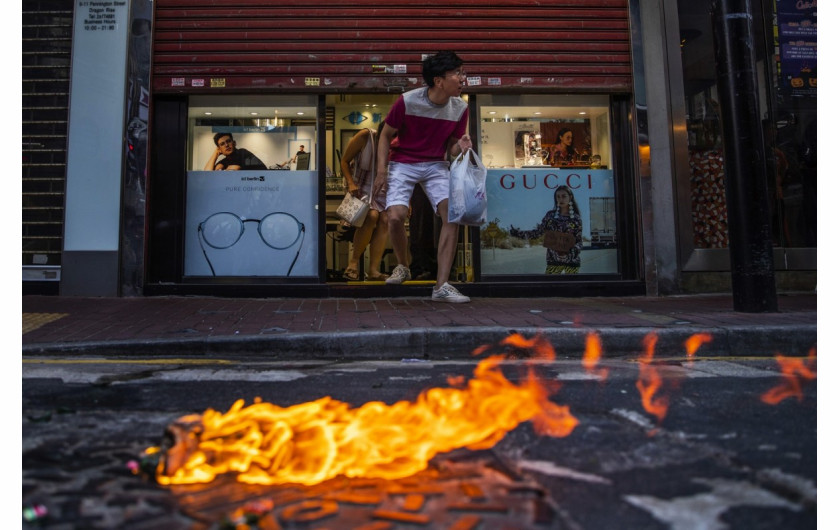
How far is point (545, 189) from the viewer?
7.30 m

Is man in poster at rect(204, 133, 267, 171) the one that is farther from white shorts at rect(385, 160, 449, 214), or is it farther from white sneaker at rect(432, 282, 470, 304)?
white sneaker at rect(432, 282, 470, 304)

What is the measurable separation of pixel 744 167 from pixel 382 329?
3.28 m

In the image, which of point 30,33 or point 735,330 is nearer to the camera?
point 735,330

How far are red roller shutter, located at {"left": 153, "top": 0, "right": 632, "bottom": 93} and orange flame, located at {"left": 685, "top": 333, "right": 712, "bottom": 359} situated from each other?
387 cm

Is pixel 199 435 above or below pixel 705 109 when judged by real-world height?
below

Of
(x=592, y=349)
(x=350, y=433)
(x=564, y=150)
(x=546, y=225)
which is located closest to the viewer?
(x=350, y=433)

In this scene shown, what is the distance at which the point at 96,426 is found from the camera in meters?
2.23

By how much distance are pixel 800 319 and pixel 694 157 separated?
304 cm

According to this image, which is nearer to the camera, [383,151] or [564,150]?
[383,151]

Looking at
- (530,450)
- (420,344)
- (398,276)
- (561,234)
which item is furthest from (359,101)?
(530,450)

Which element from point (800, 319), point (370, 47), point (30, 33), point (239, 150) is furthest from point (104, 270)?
point (800, 319)

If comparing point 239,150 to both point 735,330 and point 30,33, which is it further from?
point 735,330

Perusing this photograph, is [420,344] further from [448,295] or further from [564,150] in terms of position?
[564,150]

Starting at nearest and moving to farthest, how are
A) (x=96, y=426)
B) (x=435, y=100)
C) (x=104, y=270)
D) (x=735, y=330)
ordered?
(x=96, y=426), (x=735, y=330), (x=435, y=100), (x=104, y=270)
